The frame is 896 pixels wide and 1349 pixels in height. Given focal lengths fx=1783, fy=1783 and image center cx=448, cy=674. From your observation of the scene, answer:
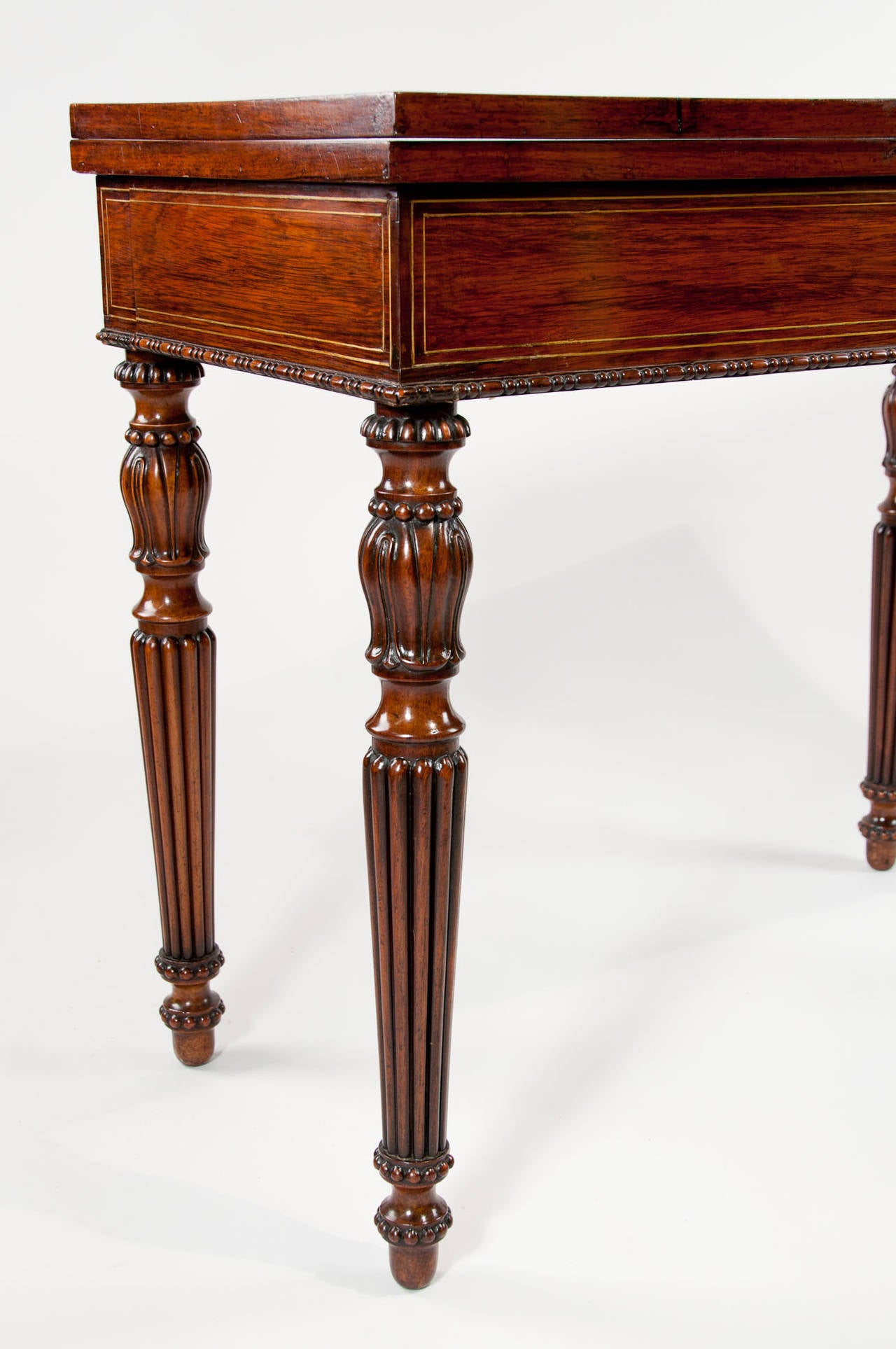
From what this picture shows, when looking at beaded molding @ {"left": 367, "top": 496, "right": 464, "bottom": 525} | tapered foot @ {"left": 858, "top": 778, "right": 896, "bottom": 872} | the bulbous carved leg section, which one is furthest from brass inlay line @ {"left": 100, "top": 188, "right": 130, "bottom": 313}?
tapered foot @ {"left": 858, "top": 778, "right": 896, "bottom": 872}

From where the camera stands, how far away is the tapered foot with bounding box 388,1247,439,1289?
1.59 metres

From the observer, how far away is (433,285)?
4.38 ft

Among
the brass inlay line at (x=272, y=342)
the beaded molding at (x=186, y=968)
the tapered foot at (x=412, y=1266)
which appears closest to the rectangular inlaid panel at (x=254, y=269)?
the brass inlay line at (x=272, y=342)

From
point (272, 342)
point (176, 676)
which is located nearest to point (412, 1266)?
point (176, 676)

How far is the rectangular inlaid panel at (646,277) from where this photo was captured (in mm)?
1348

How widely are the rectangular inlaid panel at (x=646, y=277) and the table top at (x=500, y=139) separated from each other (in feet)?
0.09

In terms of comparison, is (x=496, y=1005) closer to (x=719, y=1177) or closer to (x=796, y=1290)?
(x=719, y=1177)

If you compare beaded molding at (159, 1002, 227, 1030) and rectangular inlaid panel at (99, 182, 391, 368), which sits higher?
rectangular inlaid panel at (99, 182, 391, 368)

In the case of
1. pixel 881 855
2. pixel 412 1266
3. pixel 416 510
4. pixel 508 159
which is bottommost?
pixel 412 1266

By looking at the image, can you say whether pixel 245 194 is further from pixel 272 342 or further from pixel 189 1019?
pixel 189 1019

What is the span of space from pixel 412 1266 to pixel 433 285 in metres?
0.86

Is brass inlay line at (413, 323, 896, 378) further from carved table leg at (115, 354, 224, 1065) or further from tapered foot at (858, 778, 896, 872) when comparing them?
tapered foot at (858, 778, 896, 872)

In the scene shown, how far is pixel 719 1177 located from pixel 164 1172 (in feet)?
1.80

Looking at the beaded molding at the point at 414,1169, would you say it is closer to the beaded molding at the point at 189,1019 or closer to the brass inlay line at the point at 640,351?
the beaded molding at the point at 189,1019
